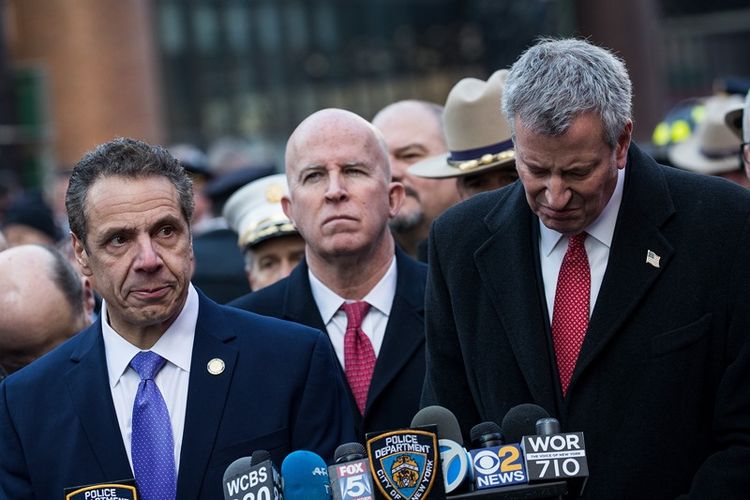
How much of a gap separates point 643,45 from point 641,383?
1041 inches

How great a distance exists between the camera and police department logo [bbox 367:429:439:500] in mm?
3822

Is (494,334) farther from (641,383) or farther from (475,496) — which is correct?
(475,496)

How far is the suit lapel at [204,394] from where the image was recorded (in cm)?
453

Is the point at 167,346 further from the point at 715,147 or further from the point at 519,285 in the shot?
the point at 715,147

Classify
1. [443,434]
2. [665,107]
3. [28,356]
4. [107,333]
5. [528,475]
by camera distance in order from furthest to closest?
1. [665,107]
2. [28,356]
3. [107,333]
4. [443,434]
5. [528,475]

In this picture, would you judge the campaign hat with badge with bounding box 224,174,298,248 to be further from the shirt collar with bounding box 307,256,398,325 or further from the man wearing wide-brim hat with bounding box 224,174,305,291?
the shirt collar with bounding box 307,256,398,325

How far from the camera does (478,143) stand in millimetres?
6688

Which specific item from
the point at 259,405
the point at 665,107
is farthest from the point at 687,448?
the point at 665,107

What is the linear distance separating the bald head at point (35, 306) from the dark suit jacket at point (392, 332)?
2.15 feet

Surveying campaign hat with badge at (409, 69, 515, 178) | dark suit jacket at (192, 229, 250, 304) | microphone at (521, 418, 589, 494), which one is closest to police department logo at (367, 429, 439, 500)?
microphone at (521, 418, 589, 494)

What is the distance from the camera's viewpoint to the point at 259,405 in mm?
4656

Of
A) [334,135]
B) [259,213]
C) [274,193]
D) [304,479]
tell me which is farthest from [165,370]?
[274,193]

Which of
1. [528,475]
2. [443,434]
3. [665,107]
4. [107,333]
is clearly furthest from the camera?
[665,107]

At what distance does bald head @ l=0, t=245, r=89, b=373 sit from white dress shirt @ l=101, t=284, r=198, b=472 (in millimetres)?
1263
